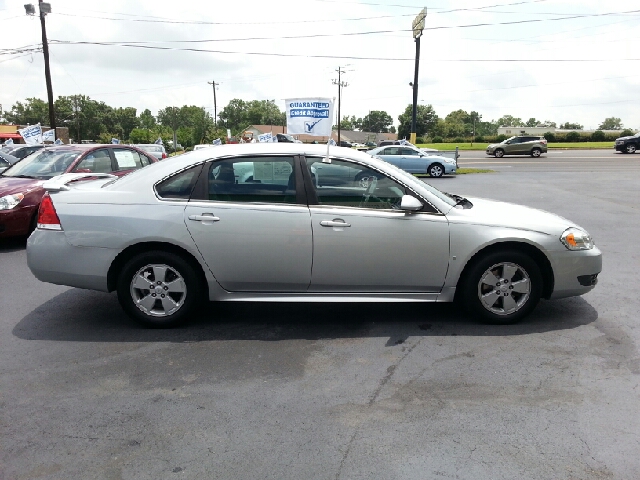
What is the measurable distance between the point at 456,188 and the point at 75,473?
1636 centimetres

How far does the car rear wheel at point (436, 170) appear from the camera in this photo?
23089mm

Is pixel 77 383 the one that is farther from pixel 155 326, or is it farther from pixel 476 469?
pixel 476 469

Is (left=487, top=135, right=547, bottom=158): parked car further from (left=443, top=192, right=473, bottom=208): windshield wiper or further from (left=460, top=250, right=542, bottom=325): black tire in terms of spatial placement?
(left=460, top=250, right=542, bottom=325): black tire

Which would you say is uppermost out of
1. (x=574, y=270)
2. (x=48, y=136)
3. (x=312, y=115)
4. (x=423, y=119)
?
(x=423, y=119)

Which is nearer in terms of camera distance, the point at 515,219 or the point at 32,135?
the point at 515,219

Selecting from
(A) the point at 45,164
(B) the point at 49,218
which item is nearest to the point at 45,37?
(A) the point at 45,164

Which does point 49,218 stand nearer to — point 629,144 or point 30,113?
point 629,144

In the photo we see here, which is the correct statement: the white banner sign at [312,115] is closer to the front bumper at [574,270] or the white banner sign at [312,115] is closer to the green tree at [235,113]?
the front bumper at [574,270]

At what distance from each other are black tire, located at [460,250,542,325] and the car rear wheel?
19158 millimetres

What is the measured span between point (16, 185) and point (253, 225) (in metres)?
5.52

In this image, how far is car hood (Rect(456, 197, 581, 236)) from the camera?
449 centimetres

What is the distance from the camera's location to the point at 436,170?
2320 cm

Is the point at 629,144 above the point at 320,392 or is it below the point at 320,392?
above

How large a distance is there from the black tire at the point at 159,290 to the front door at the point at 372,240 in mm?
1090
